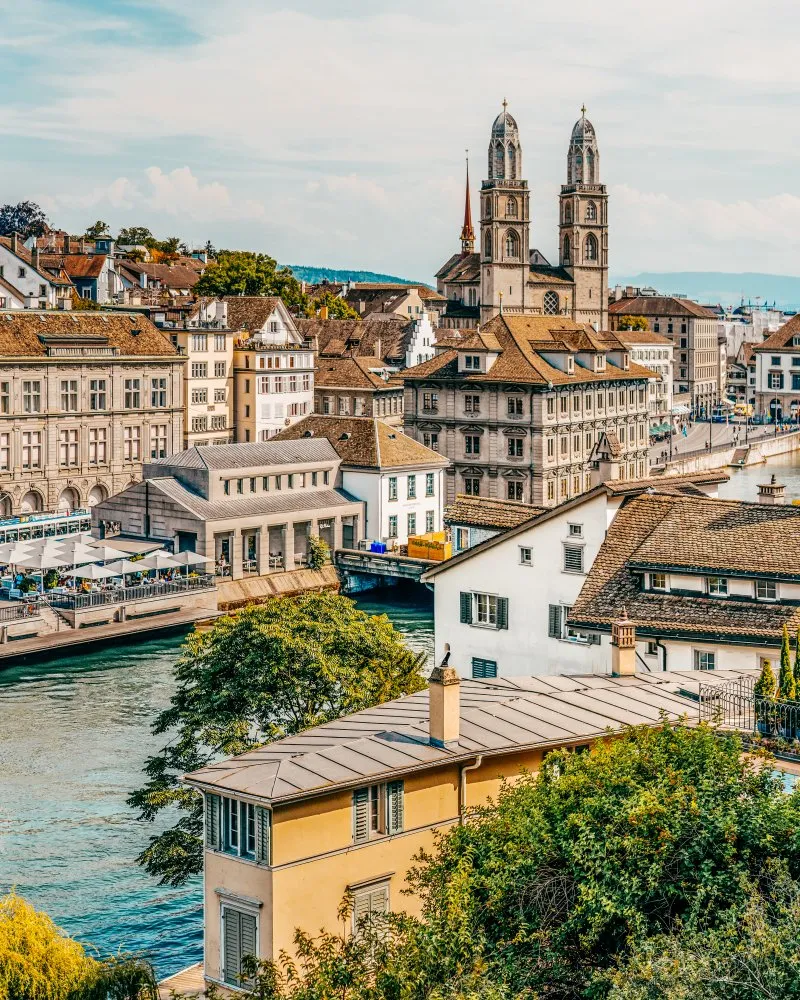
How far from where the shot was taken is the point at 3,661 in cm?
5869

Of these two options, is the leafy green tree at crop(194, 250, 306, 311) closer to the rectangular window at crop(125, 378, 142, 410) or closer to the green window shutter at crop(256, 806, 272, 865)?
the rectangular window at crop(125, 378, 142, 410)

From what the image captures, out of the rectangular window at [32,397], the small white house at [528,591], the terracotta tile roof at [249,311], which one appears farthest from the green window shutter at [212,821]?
the terracotta tile roof at [249,311]

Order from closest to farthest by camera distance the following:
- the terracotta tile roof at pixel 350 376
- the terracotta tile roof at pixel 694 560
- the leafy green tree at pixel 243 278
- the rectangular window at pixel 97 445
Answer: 1. the terracotta tile roof at pixel 694 560
2. the rectangular window at pixel 97 445
3. the terracotta tile roof at pixel 350 376
4. the leafy green tree at pixel 243 278

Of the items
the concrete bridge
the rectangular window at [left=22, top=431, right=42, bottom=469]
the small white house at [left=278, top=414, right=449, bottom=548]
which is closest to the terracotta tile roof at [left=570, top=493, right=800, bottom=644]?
the concrete bridge

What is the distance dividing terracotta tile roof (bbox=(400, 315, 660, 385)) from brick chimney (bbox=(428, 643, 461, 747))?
215 ft

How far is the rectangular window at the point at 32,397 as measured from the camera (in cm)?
8381

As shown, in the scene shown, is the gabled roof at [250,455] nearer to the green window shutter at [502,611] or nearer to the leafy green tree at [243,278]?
the green window shutter at [502,611]

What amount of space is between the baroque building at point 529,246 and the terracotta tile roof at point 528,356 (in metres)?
41.9

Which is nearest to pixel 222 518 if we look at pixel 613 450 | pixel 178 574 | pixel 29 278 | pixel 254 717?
pixel 178 574

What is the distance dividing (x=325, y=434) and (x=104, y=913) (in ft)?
168

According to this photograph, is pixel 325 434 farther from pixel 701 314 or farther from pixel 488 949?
pixel 701 314

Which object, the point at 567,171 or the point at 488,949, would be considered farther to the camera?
the point at 567,171

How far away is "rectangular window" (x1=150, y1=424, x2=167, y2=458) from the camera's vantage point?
93562mm

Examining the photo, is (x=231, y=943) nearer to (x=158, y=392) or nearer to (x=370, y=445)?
(x=370, y=445)
